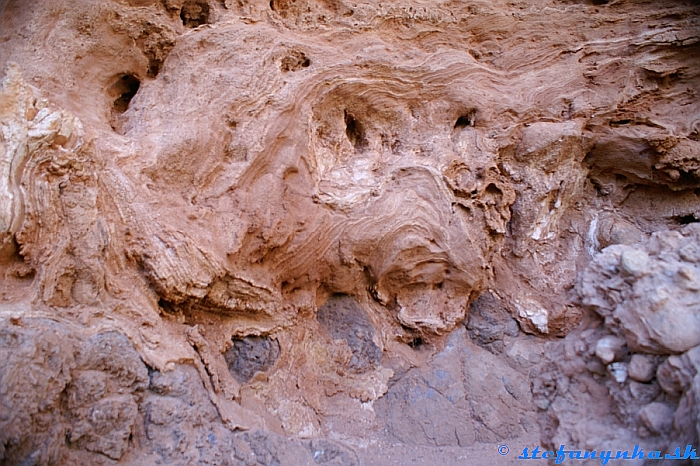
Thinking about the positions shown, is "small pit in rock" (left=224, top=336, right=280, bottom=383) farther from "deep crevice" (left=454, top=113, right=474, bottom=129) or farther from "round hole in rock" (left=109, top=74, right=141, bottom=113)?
"deep crevice" (left=454, top=113, right=474, bottom=129)

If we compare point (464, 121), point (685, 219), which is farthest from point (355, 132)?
point (685, 219)

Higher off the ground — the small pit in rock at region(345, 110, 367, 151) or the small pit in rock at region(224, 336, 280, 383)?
the small pit in rock at region(345, 110, 367, 151)

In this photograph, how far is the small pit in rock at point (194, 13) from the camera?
445 centimetres

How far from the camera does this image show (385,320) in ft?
14.5

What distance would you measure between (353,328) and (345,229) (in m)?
0.81

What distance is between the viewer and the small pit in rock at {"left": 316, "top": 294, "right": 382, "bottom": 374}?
4.25 meters

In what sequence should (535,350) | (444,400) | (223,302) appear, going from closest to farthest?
(223,302)
(444,400)
(535,350)

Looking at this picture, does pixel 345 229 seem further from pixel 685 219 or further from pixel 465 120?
pixel 685 219

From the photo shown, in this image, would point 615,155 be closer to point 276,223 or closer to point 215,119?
point 276,223

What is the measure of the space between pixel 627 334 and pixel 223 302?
250 centimetres

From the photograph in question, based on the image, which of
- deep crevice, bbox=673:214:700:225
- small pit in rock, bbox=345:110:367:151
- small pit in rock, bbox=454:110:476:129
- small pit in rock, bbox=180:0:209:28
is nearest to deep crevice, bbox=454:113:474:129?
small pit in rock, bbox=454:110:476:129

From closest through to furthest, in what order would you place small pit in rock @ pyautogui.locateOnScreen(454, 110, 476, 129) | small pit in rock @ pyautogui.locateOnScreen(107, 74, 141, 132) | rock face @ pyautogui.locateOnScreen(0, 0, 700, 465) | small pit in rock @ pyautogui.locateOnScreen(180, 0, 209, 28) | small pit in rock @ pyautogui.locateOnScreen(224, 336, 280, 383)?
rock face @ pyautogui.locateOnScreen(0, 0, 700, 465) < small pit in rock @ pyautogui.locateOnScreen(224, 336, 280, 383) < small pit in rock @ pyautogui.locateOnScreen(107, 74, 141, 132) < small pit in rock @ pyautogui.locateOnScreen(180, 0, 209, 28) < small pit in rock @ pyautogui.locateOnScreen(454, 110, 476, 129)

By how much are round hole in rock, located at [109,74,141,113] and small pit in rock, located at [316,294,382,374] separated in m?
2.16

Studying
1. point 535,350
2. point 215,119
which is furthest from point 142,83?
point 535,350
